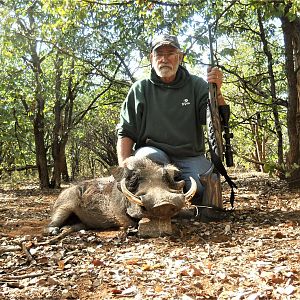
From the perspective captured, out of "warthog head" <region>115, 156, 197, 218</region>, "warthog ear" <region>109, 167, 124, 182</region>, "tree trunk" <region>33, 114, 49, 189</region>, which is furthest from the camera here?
"tree trunk" <region>33, 114, 49, 189</region>

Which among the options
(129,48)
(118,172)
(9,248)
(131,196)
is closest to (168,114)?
(118,172)

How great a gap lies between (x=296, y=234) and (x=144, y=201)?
4.02 ft

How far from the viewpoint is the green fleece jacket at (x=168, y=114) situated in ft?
15.5

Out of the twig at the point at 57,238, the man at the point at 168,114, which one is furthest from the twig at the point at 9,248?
the man at the point at 168,114

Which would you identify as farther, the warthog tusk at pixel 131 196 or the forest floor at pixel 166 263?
the warthog tusk at pixel 131 196

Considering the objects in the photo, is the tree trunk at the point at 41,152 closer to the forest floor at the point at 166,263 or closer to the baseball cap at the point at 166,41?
the baseball cap at the point at 166,41

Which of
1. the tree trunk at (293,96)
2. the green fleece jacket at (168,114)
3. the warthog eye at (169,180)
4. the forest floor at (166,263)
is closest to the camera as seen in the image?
the forest floor at (166,263)

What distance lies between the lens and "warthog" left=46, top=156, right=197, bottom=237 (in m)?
3.57

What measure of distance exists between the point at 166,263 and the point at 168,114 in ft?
7.38

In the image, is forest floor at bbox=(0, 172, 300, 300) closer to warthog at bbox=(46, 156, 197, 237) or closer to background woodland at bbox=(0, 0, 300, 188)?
warthog at bbox=(46, 156, 197, 237)

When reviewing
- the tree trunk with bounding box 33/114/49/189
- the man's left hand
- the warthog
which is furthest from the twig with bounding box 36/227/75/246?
the tree trunk with bounding box 33/114/49/189

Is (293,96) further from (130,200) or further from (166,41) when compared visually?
(130,200)

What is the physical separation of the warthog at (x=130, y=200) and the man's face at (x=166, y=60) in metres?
1.09

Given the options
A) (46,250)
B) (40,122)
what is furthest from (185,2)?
(40,122)
